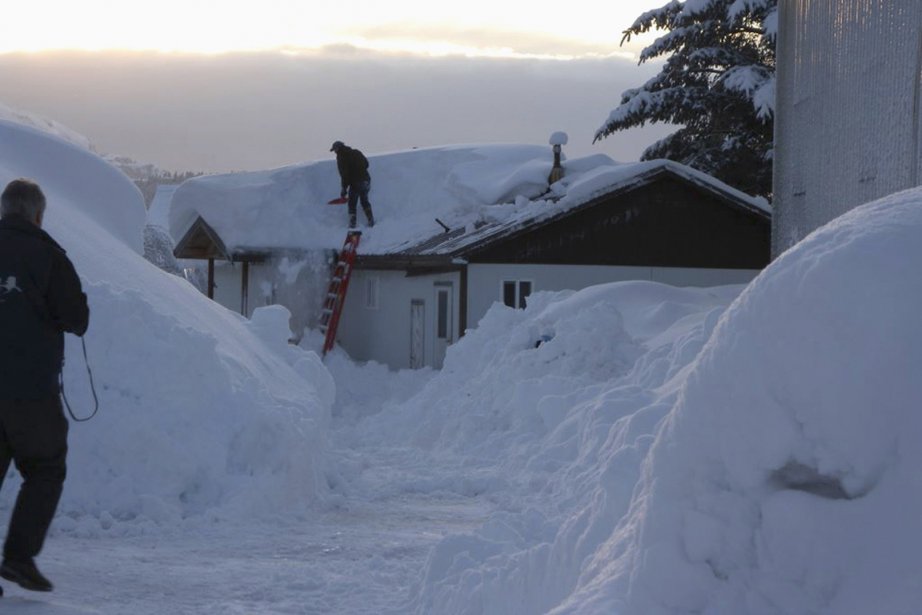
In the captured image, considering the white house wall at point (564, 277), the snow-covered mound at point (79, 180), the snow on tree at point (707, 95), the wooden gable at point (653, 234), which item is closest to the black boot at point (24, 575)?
the snow-covered mound at point (79, 180)

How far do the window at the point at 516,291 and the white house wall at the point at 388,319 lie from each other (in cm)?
99

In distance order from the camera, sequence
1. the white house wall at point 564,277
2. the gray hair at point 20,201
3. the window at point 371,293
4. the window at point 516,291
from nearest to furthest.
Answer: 1. the gray hair at point 20,201
2. the white house wall at point 564,277
3. the window at point 516,291
4. the window at point 371,293

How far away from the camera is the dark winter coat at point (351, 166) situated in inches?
1112

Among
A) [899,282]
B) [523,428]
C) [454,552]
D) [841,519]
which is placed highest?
[899,282]

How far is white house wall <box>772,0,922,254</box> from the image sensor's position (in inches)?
480

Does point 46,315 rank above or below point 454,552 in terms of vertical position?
above

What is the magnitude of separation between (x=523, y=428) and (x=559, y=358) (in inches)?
57.8

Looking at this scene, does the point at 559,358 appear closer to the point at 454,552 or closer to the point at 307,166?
the point at 454,552

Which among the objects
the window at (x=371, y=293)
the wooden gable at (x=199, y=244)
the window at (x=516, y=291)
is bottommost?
the window at (x=371, y=293)

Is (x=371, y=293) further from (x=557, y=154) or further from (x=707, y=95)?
(x=707, y=95)

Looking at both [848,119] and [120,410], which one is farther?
[848,119]

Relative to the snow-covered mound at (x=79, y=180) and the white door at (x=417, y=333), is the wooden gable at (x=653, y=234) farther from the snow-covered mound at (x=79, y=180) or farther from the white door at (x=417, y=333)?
the snow-covered mound at (x=79, y=180)

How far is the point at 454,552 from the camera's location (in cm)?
586

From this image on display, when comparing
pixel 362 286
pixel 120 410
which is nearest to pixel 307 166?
pixel 362 286
